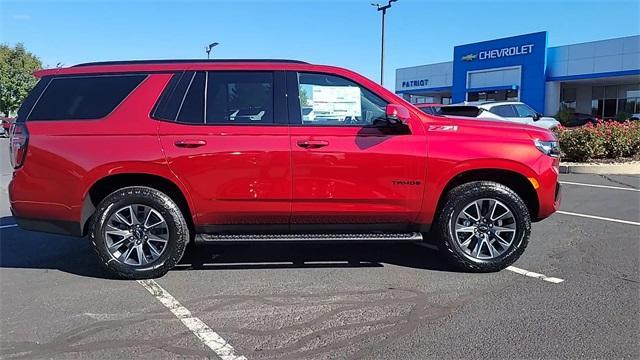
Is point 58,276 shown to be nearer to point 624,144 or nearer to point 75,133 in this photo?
point 75,133

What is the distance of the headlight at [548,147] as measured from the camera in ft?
16.5

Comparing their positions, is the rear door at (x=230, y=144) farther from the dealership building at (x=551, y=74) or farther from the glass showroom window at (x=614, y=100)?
the glass showroom window at (x=614, y=100)

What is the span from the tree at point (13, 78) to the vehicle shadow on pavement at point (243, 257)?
2094 inches

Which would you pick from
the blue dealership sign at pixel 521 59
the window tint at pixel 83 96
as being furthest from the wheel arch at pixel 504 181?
the blue dealership sign at pixel 521 59

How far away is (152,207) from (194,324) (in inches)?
53.3

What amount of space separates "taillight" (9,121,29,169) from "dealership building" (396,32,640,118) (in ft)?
103

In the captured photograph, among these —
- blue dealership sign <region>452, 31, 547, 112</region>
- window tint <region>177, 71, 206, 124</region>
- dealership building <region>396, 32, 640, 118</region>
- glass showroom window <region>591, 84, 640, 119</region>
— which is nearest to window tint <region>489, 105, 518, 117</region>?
window tint <region>177, 71, 206, 124</region>

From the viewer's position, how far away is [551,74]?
3322 cm

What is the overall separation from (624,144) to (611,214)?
755 centimetres

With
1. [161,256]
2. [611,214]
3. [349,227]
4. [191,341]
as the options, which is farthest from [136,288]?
[611,214]

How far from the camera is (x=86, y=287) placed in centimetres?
473

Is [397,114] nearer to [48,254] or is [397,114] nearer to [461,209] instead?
[461,209]

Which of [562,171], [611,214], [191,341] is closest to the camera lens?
[191,341]

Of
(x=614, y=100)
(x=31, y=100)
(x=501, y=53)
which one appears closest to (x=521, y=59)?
(x=501, y=53)
